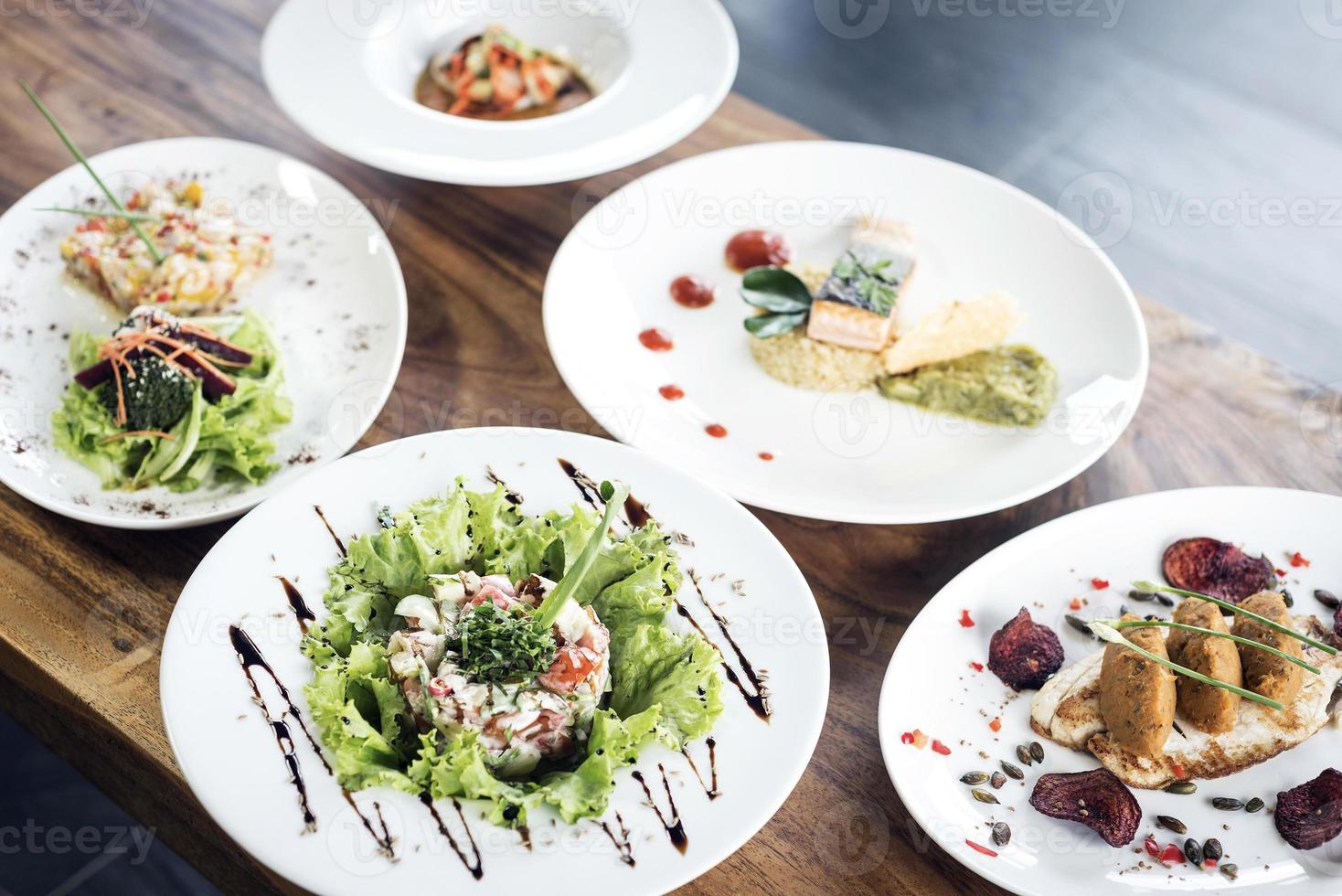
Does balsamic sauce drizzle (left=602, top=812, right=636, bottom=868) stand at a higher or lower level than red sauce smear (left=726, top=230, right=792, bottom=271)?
higher

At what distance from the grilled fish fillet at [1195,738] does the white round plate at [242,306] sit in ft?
5.43

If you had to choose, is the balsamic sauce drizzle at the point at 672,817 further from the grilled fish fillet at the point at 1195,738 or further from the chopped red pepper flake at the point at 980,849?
the grilled fish fillet at the point at 1195,738

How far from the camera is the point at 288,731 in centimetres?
183

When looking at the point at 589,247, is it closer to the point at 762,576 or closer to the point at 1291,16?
the point at 762,576

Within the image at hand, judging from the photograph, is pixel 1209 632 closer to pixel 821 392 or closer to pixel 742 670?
pixel 742 670

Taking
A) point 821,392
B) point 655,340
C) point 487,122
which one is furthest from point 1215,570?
point 487,122

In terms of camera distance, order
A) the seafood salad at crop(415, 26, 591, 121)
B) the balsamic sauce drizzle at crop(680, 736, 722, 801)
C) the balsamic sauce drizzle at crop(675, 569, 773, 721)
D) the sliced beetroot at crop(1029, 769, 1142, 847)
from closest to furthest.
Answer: the balsamic sauce drizzle at crop(680, 736, 722, 801) < the balsamic sauce drizzle at crop(675, 569, 773, 721) < the sliced beetroot at crop(1029, 769, 1142, 847) < the seafood salad at crop(415, 26, 591, 121)

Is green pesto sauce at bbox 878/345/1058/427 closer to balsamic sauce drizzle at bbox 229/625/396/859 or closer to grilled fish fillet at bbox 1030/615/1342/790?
grilled fish fillet at bbox 1030/615/1342/790

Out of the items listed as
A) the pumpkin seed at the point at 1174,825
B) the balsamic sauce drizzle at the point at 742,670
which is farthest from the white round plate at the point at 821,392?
the pumpkin seed at the point at 1174,825

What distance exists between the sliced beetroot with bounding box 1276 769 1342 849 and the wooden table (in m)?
0.58

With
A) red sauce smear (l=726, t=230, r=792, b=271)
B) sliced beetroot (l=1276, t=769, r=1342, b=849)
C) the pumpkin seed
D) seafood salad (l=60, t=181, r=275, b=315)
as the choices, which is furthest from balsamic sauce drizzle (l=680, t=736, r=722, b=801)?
seafood salad (l=60, t=181, r=275, b=315)

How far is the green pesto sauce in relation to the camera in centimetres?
278

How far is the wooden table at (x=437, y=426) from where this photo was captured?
7.15ft

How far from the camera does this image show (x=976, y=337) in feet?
9.59
